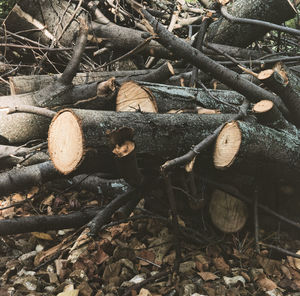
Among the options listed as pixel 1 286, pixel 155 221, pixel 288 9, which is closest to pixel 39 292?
pixel 1 286

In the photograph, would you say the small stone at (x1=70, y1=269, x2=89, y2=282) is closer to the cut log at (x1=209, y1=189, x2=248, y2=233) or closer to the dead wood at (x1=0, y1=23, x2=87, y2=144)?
the cut log at (x1=209, y1=189, x2=248, y2=233)

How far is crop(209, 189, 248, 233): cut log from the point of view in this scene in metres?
2.25

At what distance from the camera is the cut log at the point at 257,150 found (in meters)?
1.73

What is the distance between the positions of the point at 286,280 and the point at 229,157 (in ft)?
2.84

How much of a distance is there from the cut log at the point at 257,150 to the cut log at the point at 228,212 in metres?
0.37

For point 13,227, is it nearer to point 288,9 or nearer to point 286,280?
point 286,280

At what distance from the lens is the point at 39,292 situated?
183cm

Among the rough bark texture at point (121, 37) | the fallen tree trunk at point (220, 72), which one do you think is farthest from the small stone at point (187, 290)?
the rough bark texture at point (121, 37)

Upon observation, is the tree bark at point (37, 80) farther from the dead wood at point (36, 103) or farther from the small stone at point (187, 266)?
the small stone at point (187, 266)

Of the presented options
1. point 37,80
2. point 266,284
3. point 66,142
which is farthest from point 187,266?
point 37,80

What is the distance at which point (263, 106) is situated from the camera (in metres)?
1.97

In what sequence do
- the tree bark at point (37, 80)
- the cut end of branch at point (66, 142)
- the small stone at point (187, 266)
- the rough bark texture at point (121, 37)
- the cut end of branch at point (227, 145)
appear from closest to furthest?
the cut end of branch at point (66, 142) → the cut end of branch at point (227, 145) → the small stone at point (187, 266) → the tree bark at point (37, 80) → the rough bark texture at point (121, 37)

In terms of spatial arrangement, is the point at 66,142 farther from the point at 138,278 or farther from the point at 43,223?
the point at 138,278

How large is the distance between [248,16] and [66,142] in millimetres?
2765
